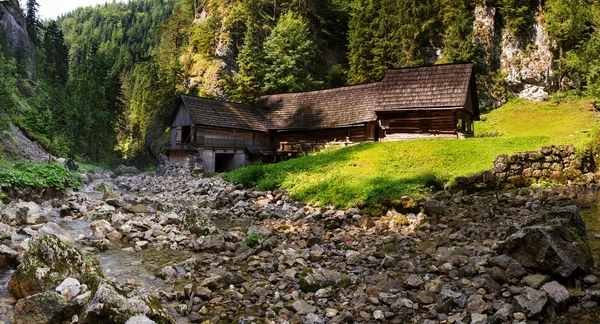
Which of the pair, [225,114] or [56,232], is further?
[225,114]

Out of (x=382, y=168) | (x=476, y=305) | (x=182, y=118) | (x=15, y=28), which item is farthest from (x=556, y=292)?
(x=15, y=28)

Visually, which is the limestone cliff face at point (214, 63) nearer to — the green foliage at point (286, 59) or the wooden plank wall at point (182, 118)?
the green foliage at point (286, 59)

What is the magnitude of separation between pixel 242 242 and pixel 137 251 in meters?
2.76

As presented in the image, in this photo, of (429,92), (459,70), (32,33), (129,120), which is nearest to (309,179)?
(429,92)

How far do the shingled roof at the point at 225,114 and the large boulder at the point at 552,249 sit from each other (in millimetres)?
26827

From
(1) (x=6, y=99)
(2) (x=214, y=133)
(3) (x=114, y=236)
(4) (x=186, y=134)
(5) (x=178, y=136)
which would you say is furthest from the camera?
(4) (x=186, y=134)

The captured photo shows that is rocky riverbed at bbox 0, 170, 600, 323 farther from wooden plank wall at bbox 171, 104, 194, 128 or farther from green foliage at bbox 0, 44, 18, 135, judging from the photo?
wooden plank wall at bbox 171, 104, 194, 128

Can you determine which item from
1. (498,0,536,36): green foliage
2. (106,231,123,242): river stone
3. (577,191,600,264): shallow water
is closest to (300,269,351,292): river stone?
(577,191,600,264): shallow water

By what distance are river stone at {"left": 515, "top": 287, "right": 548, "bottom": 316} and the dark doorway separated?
98.2 feet

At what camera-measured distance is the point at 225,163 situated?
34.7 metres

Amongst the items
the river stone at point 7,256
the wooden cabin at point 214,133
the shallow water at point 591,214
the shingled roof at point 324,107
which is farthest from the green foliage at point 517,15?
the river stone at point 7,256

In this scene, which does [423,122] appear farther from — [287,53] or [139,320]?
[139,320]

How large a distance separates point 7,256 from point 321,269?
6.37 m

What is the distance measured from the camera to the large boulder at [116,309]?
4480 mm
